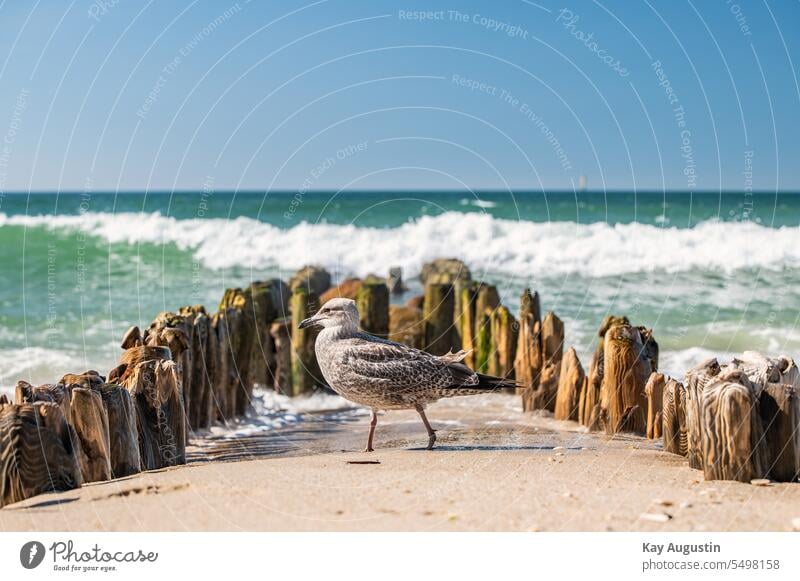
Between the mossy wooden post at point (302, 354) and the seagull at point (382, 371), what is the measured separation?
4.21 meters

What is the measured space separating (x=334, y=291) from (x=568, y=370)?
6.50 metres

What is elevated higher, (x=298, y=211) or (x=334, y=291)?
(x=298, y=211)

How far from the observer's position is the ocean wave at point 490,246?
26.5m

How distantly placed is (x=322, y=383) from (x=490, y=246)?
1861 cm

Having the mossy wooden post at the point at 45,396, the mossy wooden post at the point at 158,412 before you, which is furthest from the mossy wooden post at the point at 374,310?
the mossy wooden post at the point at 45,396

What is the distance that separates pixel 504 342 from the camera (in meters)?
11.5

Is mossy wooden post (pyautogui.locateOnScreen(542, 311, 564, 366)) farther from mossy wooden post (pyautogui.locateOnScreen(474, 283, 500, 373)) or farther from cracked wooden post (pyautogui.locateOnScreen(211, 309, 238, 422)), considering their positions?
cracked wooden post (pyautogui.locateOnScreen(211, 309, 238, 422))

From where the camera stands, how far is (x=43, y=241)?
1299 inches

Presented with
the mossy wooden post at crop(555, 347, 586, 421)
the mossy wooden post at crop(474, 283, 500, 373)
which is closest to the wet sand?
the mossy wooden post at crop(555, 347, 586, 421)

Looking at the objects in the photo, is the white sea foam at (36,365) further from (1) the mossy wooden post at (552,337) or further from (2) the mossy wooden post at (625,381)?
(2) the mossy wooden post at (625,381)

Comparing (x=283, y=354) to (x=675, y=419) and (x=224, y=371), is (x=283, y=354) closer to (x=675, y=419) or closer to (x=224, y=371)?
(x=224, y=371)

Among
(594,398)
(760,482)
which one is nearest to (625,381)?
(594,398)

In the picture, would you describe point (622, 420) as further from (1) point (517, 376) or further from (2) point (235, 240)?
(2) point (235, 240)
